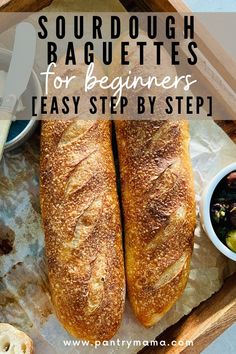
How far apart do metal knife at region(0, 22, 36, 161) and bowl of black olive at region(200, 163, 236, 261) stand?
1.71 ft

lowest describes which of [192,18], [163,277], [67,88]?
[163,277]

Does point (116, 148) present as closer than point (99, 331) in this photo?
No

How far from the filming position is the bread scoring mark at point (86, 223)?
5.83 ft

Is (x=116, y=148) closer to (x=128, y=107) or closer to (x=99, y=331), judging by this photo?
(x=128, y=107)

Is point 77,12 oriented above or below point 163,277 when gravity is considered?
above

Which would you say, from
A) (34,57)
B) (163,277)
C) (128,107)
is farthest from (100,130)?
(163,277)

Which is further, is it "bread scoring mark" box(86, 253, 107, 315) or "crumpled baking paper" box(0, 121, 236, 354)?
"crumpled baking paper" box(0, 121, 236, 354)

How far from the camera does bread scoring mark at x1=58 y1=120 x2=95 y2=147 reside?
180 cm

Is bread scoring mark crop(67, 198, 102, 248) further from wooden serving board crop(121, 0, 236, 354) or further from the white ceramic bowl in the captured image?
wooden serving board crop(121, 0, 236, 354)

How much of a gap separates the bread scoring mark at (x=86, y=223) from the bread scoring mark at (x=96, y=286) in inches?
2.6

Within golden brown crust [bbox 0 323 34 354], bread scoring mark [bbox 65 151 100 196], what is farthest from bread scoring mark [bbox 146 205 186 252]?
golden brown crust [bbox 0 323 34 354]

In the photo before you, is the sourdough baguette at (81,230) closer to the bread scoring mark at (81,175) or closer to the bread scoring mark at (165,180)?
the bread scoring mark at (81,175)

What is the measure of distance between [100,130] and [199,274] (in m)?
0.46

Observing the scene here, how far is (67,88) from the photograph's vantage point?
1.81 metres
